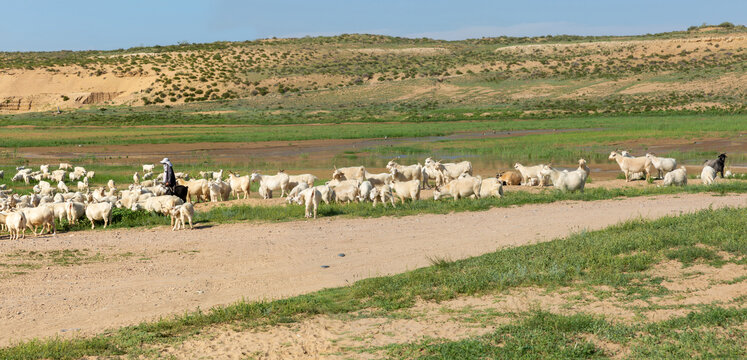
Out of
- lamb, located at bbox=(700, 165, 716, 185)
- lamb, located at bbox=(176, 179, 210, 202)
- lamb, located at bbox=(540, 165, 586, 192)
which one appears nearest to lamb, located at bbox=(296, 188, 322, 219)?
lamb, located at bbox=(176, 179, 210, 202)

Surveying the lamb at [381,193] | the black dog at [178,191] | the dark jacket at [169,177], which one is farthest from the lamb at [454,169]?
the dark jacket at [169,177]

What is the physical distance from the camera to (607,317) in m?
8.99

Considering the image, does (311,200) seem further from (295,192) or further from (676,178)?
(676,178)

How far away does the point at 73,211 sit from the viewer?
60.8 ft

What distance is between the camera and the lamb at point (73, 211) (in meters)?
18.5

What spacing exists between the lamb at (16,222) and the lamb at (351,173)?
880cm

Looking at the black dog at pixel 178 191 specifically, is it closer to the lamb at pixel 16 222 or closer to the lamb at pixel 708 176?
the lamb at pixel 16 222

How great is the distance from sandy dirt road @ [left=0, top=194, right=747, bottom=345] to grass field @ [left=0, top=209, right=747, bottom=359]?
3.21 ft

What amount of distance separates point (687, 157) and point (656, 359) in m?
29.1

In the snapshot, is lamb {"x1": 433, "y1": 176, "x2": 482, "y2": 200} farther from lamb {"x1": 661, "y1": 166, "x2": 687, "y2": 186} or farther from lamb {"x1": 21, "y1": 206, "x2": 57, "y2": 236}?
lamb {"x1": 21, "y1": 206, "x2": 57, "y2": 236}

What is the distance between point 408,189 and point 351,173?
11.9ft

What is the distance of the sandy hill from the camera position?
7962 centimetres

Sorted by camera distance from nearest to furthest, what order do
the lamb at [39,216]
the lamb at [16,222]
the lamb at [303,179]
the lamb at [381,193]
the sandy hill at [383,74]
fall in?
the lamb at [16,222]
the lamb at [39,216]
the lamb at [381,193]
the lamb at [303,179]
the sandy hill at [383,74]

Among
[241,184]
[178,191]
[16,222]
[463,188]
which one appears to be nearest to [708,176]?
[463,188]
